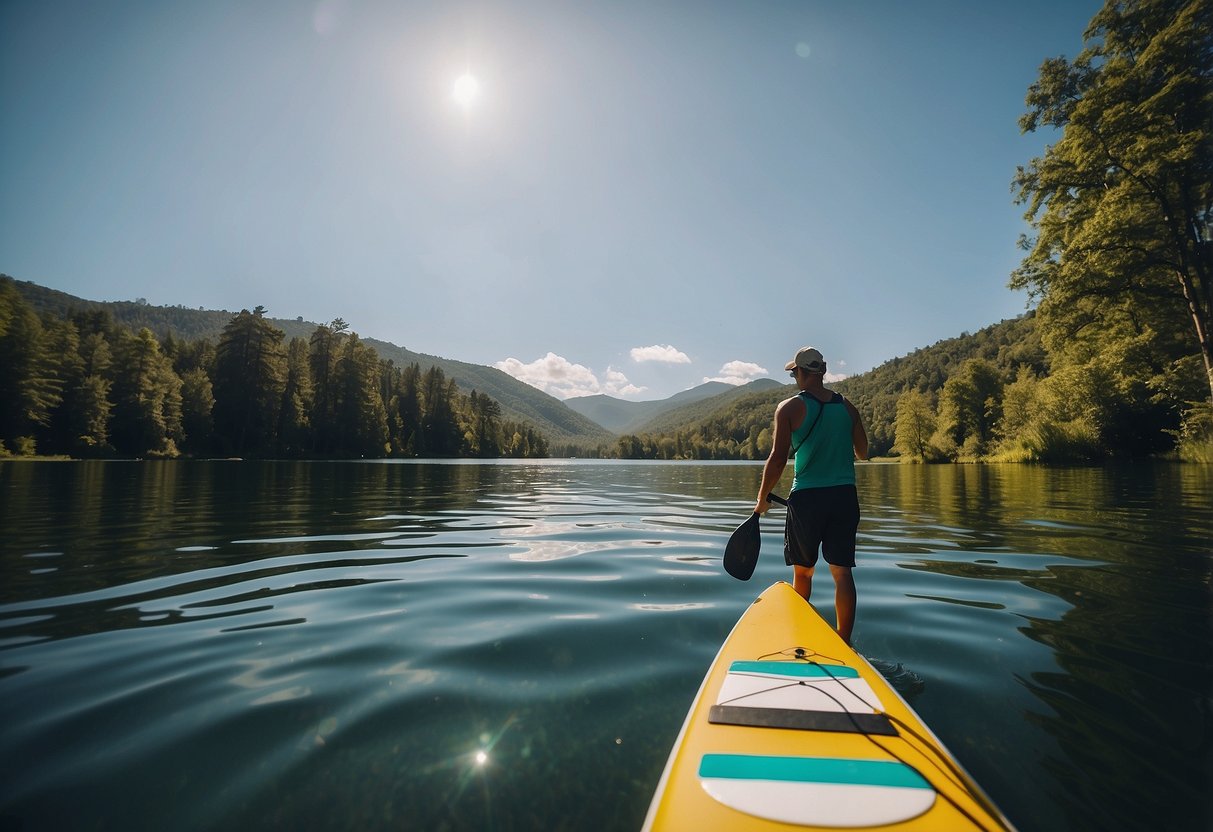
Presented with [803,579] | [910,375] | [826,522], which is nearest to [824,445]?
[826,522]

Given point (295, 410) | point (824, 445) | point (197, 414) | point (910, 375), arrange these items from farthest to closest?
1. point (910, 375)
2. point (295, 410)
3. point (197, 414)
4. point (824, 445)

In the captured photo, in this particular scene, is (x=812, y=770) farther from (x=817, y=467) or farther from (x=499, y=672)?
(x=817, y=467)

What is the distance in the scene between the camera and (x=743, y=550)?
19.9 feet

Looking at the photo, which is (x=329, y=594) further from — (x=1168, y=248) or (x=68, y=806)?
(x=1168, y=248)

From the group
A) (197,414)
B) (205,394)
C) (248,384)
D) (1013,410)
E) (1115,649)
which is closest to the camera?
(1115,649)

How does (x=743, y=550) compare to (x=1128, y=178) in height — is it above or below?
below

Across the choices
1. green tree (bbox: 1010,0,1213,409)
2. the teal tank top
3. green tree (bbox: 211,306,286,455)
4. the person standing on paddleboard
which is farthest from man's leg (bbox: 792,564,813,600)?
green tree (bbox: 211,306,286,455)

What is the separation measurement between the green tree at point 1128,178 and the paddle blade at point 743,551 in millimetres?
23116

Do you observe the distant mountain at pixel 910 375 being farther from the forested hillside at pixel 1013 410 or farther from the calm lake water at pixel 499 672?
the calm lake water at pixel 499 672

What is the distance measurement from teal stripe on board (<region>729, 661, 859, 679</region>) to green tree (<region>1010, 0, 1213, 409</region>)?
24929mm

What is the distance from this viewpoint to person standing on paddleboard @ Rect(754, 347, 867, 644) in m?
5.07

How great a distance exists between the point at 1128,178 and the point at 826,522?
25.6m

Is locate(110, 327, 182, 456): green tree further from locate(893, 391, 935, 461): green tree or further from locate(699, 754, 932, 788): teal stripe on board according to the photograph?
locate(893, 391, 935, 461): green tree

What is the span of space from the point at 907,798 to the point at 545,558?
23.5 ft
